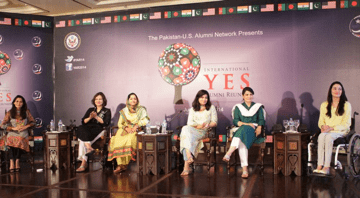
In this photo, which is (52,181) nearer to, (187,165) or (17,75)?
(187,165)

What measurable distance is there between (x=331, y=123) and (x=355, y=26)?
1.78 metres

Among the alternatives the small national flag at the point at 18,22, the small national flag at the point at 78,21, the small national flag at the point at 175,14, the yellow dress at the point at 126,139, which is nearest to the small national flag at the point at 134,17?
the small national flag at the point at 175,14

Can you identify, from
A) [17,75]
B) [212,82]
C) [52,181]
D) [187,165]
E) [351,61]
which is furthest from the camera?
[17,75]

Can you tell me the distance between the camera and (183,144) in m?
5.23

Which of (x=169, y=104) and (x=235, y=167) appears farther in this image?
(x=169, y=104)

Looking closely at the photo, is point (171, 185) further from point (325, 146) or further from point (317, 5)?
point (317, 5)

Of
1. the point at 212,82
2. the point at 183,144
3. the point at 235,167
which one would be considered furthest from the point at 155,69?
the point at 235,167

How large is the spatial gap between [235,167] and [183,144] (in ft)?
3.59

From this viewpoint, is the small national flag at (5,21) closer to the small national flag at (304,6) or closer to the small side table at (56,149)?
the small side table at (56,149)

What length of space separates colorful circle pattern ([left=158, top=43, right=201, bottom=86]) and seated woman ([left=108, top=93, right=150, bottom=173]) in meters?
0.99

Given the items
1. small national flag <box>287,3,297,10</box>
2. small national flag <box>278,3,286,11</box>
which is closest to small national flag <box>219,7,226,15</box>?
small national flag <box>278,3,286,11</box>

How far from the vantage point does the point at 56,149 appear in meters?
5.77

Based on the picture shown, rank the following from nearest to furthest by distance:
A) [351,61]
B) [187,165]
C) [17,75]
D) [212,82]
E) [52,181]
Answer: [52,181] → [187,165] → [351,61] → [212,82] → [17,75]

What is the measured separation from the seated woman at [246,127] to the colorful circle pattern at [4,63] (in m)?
4.41
